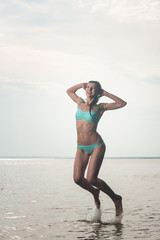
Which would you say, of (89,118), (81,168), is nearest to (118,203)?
(81,168)

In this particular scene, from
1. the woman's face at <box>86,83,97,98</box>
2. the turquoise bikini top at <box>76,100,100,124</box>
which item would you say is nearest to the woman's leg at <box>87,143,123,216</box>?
the turquoise bikini top at <box>76,100,100,124</box>

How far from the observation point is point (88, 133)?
325 inches

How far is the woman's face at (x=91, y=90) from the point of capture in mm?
8297

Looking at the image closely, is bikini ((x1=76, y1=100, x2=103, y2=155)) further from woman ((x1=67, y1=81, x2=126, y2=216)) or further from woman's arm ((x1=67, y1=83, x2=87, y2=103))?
woman's arm ((x1=67, y1=83, x2=87, y2=103))

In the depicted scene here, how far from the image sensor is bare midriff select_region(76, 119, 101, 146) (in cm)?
823

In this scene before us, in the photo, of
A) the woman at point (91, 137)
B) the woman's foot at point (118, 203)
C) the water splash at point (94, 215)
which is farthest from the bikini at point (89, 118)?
the water splash at point (94, 215)

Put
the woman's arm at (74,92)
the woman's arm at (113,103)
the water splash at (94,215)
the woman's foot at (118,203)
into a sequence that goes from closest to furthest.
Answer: the water splash at (94,215), the woman's arm at (113,103), the woman's foot at (118,203), the woman's arm at (74,92)

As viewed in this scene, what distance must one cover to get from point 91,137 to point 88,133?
0.10 m

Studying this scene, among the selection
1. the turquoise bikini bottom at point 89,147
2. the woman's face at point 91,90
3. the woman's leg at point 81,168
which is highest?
the woman's face at point 91,90

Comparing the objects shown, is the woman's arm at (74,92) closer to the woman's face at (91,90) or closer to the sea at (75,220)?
the woman's face at (91,90)

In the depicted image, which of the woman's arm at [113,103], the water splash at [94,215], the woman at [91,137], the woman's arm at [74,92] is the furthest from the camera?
the woman's arm at [74,92]

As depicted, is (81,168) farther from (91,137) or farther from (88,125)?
(88,125)

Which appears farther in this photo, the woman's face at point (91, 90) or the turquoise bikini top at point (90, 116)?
the woman's face at point (91, 90)

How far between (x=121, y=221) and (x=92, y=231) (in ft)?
3.72
